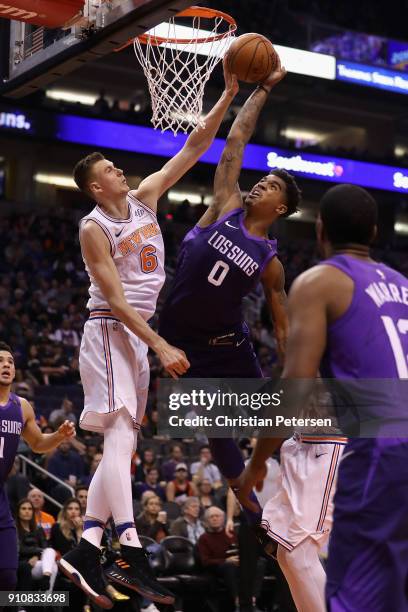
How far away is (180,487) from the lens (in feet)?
40.7

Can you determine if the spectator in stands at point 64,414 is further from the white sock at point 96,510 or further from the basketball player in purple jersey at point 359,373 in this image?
the basketball player in purple jersey at point 359,373

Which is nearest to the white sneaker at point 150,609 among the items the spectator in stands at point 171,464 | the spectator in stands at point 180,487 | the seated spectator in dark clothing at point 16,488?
the seated spectator in dark clothing at point 16,488

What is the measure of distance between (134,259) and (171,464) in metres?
8.03

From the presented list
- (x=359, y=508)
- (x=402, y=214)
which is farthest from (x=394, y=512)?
(x=402, y=214)

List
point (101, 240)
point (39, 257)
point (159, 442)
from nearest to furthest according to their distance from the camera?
1. point (101, 240)
2. point (159, 442)
3. point (39, 257)

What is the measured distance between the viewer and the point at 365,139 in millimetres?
32000

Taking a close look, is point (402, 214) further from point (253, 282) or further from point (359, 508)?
point (359, 508)

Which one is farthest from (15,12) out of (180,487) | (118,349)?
(180,487)

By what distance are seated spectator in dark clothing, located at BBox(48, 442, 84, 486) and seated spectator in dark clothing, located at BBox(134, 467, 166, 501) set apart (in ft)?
2.69

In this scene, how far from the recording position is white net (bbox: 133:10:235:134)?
21.4 ft

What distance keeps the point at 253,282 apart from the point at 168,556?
204 inches

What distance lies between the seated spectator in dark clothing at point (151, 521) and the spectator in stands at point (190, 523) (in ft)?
0.86

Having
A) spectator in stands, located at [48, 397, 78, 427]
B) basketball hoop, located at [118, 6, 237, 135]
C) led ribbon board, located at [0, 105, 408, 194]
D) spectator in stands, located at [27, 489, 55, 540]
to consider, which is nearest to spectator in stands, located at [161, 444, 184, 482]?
spectator in stands, located at [48, 397, 78, 427]

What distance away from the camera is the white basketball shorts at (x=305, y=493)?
17.9 ft
